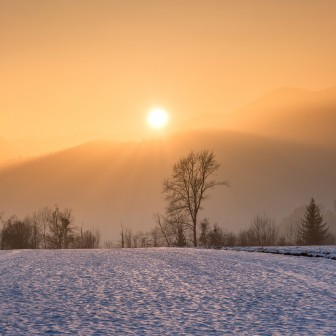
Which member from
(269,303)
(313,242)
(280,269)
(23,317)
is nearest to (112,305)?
(23,317)

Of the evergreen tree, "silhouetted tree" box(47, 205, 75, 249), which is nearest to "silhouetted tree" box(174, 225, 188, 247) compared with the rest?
"silhouetted tree" box(47, 205, 75, 249)

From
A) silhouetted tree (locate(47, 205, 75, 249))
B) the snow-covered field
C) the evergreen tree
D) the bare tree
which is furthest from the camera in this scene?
the evergreen tree

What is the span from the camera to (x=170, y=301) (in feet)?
44.9

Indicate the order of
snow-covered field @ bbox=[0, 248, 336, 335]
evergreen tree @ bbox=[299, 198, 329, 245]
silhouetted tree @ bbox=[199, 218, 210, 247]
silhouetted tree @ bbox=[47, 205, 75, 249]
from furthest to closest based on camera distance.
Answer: evergreen tree @ bbox=[299, 198, 329, 245] → silhouetted tree @ bbox=[47, 205, 75, 249] → silhouetted tree @ bbox=[199, 218, 210, 247] → snow-covered field @ bbox=[0, 248, 336, 335]

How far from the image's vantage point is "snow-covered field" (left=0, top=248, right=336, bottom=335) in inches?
407

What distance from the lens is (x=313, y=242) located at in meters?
98.1

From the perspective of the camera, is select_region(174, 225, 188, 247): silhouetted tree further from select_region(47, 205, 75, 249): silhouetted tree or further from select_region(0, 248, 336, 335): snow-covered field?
select_region(0, 248, 336, 335): snow-covered field

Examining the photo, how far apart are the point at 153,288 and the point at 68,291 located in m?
2.93

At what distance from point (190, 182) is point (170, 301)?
183ft

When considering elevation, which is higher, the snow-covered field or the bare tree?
the bare tree

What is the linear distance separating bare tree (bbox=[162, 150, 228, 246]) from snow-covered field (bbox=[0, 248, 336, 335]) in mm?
46433

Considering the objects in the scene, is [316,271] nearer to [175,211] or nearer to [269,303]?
[269,303]

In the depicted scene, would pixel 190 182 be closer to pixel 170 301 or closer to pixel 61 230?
pixel 61 230

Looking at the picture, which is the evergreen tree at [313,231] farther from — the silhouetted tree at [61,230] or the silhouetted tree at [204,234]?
the silhouetted tree at [61,230]
